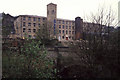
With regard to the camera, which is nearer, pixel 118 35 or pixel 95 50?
pixel 118 35

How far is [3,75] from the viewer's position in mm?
6602

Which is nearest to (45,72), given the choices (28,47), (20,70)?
(20,70)

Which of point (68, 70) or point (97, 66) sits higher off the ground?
point (97, 66)

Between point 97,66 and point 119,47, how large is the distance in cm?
219

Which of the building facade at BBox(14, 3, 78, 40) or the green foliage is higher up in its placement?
the building facade at BBox(14, 3, 78, 40)

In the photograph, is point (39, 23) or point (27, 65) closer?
point (27, 65)

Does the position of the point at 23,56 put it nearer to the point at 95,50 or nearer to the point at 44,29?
the point at 95,50

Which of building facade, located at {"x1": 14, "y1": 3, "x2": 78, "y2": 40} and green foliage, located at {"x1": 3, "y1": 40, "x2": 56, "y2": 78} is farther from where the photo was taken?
building facade, located at {"x1": 14, "y1": 3, "x2": 78, "y2": 40}

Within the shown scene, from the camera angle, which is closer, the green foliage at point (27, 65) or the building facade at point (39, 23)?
the green foliage at point (27, 65)

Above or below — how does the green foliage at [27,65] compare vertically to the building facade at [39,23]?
below

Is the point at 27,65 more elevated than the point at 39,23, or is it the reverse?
the point at 39,23

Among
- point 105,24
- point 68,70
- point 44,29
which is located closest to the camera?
point 105,24

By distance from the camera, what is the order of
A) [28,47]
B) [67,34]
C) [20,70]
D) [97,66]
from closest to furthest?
[20,70], [28,47], [97,66], [67,34]

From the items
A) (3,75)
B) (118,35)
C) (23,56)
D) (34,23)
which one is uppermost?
(34,23)
